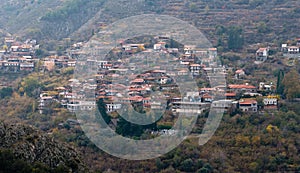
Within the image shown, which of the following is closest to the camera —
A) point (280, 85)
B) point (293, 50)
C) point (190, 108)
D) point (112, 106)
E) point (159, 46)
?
point (190, 108)

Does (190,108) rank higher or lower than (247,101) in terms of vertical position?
lower

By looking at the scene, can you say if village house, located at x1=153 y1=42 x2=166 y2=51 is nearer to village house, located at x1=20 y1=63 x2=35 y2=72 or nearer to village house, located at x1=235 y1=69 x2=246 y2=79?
village house, located at x1=235 y1=69 x2=246 y2=79

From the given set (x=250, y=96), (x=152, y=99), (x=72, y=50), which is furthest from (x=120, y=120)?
(x=72, y=50)

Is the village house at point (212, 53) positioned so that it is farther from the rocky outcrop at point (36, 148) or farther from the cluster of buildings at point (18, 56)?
the rocky outcrop at point (36, 148)

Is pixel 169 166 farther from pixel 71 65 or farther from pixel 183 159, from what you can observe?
pixel 71 65

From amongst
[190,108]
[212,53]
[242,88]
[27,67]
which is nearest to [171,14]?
[212,53]

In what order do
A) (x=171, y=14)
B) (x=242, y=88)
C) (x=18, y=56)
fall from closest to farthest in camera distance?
(x=242, y=88) → (x=18, y=56) → (x=171, y=14)

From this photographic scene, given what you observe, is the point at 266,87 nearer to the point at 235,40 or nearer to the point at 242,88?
the point at 242,88
